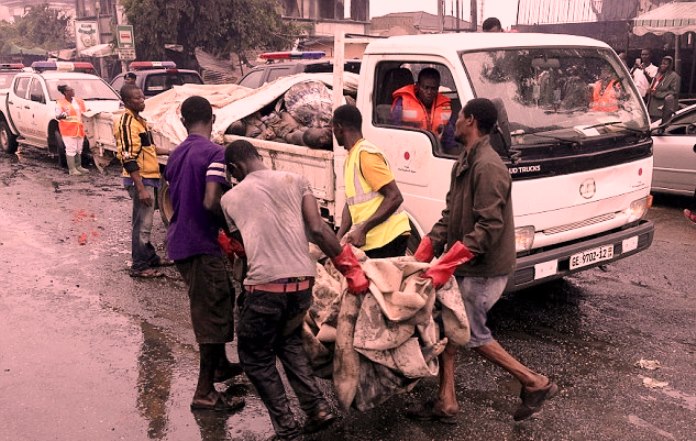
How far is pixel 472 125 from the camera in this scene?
11.3 ft

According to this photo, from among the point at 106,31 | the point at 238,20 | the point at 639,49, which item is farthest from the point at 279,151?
the point at 106,31

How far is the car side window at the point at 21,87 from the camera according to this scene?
43.7ft

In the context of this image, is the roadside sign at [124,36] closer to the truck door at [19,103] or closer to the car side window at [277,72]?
the truck door at [19,103]

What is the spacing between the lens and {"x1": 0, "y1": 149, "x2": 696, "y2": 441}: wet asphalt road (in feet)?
12.1

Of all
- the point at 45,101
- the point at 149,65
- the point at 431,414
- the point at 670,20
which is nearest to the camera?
the point at 431,414

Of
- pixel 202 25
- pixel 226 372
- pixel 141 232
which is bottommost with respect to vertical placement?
pixel 226 372

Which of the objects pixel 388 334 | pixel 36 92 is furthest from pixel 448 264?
pixel 36 92

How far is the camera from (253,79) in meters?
12.1

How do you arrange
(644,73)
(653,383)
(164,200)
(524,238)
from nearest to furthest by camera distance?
(653,383), (524,238), (164,200), (644,73)

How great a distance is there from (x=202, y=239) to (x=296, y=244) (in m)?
0.73

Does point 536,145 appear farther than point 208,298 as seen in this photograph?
Yes

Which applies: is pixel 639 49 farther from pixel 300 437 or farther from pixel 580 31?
pixel 300 437

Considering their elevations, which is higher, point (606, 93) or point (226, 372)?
point (606, 93)

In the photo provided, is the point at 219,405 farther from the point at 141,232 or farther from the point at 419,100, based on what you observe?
the point at 141,232
